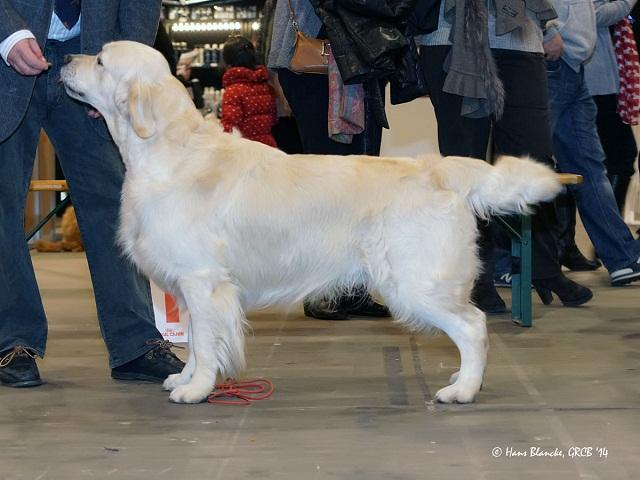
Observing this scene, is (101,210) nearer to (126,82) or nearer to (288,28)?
(126,82)

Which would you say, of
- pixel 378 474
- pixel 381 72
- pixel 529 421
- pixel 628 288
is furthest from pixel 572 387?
pixel 628 288

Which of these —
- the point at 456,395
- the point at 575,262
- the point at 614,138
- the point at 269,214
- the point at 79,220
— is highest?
the point at 269,214

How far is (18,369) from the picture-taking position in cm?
375

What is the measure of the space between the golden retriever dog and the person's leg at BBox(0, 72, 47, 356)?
0.37m

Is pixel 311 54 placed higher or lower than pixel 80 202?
higher

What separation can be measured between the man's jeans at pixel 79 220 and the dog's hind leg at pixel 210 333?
0.46 m

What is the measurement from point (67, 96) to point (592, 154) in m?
3.42

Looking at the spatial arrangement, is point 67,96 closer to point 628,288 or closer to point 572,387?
point 572,387

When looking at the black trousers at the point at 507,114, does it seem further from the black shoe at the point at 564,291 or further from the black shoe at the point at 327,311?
the black shoe at the point at 327,311

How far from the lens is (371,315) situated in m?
5.32

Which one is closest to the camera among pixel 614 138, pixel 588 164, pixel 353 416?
pixel 353 416

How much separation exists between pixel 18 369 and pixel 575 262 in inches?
173

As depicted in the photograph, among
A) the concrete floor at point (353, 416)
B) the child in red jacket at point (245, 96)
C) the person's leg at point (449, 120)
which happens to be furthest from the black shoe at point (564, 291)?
the child in red jacket at point (245, 96)

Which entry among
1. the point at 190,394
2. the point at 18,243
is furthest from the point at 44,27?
the point at 190,394
